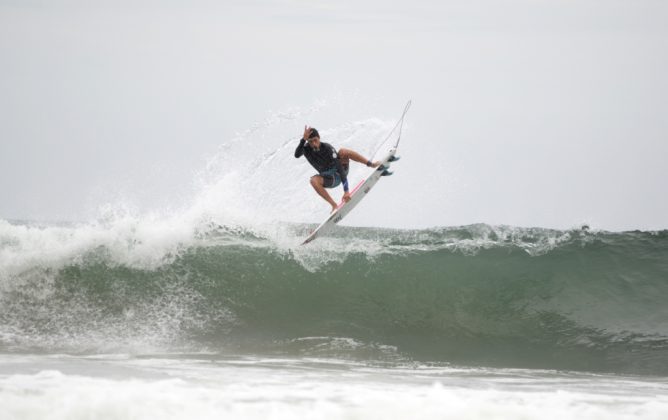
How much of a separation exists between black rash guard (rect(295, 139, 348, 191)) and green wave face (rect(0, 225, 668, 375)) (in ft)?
7.22

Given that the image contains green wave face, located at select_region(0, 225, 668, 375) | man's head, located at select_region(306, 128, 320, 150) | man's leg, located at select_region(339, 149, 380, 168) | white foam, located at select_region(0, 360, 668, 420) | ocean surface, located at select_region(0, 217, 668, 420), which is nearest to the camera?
white foam, located at select_region(0, 360, 668, 420)

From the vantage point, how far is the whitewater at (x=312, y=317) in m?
6.57

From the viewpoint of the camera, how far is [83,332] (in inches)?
418

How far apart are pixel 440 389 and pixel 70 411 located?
3.44m

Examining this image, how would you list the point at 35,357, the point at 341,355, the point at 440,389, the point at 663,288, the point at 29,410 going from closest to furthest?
the point at 29,410 → the point at 440,389 → the point at 35,357 → the point at 341,355 → the point at 663,288

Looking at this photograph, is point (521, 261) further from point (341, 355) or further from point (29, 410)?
point (29, 410)

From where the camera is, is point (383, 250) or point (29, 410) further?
point (383, 250)

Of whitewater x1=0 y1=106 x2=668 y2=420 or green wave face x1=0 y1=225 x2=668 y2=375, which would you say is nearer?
whitewater x1=0 y1=106 x2=668 y2=420

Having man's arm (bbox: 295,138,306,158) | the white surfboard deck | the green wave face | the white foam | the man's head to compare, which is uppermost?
the man's head

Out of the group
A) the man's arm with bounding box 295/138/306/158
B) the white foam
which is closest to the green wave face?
the white foam

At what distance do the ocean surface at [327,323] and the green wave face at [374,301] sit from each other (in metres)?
0.03

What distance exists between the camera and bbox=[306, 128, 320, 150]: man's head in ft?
35.8

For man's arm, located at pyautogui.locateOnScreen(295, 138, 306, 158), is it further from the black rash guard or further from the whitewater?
the whitewater

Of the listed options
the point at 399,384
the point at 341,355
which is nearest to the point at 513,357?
the point at 341,355
